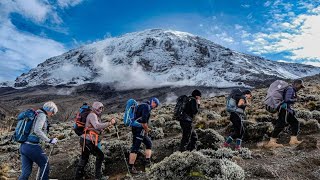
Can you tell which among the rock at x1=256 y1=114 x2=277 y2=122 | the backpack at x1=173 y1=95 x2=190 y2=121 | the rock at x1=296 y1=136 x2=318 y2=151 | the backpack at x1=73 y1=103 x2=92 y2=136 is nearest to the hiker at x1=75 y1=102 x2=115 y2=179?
the backpack at x1=73 y1=103 x2=92 y2=136

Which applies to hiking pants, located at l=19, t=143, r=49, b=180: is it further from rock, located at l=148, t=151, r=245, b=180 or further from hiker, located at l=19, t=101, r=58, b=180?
rock, located at l=148, t=151, r=245, b=180

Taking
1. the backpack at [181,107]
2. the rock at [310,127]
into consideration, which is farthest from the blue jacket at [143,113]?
the rock at [310,127]

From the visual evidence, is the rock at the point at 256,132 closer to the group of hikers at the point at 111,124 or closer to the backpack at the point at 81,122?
the group of hikers at the point at 111,124

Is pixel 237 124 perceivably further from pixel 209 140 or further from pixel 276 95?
pixel 209 140

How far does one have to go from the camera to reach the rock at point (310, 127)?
12854 mm

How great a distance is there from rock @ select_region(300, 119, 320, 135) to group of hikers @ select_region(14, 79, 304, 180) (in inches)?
92.7

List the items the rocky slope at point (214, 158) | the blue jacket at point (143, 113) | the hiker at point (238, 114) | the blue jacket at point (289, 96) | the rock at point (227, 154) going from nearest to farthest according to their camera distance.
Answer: the rocky slope at point (214, 158) → the rock at point (227, 154) → the blue jacket at point (143, 113) → the hiker at point (238, 114) → the blue jacket at point (289, 96)

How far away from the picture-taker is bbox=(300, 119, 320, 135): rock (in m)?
12.9

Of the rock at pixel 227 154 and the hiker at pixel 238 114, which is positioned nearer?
the rock at pixel 227 154

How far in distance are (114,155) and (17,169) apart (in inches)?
139

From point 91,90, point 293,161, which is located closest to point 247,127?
point 293,161

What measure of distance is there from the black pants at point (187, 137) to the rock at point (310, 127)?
5028mm

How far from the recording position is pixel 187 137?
9992 mm

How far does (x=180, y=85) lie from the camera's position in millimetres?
184625
